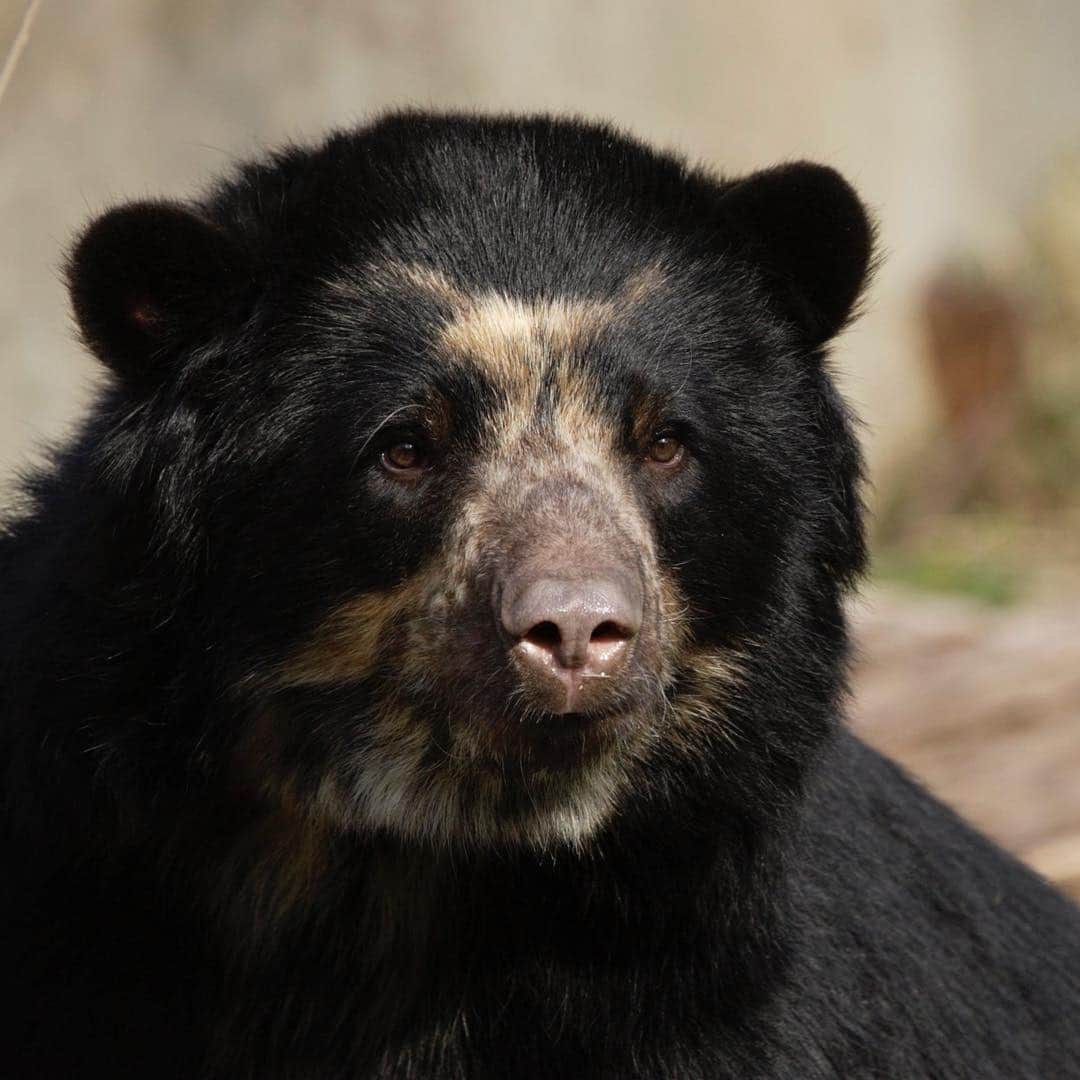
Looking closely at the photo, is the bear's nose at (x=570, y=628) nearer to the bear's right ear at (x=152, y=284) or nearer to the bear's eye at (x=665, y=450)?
the bear's eye at (x=665, y=450)

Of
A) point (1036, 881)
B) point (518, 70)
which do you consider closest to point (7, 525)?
point (1036, 881)

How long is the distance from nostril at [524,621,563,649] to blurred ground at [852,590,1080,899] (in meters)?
4.18

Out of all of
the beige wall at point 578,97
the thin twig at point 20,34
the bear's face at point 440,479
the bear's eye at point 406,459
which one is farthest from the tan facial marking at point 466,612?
the beige wall at point 578,97

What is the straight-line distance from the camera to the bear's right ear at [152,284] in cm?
405

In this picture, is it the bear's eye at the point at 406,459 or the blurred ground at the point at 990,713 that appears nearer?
the bear's eye at the point at 406,459

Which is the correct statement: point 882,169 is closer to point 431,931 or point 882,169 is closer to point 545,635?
point 431,931

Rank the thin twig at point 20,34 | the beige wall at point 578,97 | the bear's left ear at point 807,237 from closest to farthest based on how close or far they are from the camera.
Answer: the thin twig at point 20,34
the bear's left ear at point 807,237
the beige wall at point 578,97

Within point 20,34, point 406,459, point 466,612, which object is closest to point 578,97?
point 406,459

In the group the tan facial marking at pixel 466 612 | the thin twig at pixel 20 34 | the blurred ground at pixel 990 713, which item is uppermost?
the thin twig at pixel 20 34

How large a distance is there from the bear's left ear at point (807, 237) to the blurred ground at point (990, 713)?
3.30 metres

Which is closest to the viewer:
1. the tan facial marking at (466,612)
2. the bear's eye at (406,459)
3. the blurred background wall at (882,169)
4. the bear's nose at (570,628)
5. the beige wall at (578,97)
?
the bear's nose at (570,628)

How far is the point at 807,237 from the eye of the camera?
4512 millimetres

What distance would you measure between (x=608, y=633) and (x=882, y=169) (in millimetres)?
11827

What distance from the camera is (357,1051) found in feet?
14.1
